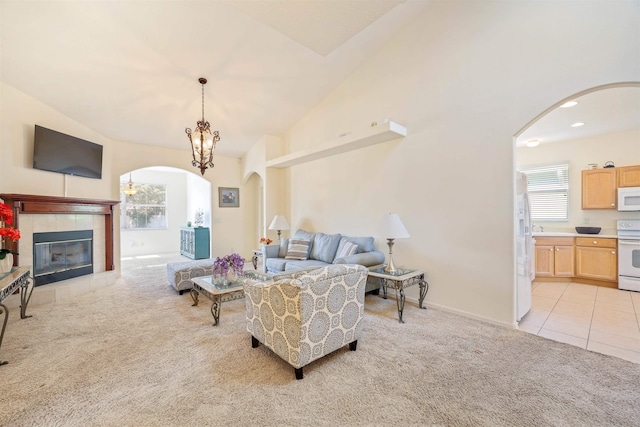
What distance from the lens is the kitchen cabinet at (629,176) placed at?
172 inches

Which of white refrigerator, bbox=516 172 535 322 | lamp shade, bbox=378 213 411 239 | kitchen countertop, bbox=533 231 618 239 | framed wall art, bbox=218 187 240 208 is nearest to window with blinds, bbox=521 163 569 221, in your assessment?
kitchen countertop, bbox=533 231 618 239

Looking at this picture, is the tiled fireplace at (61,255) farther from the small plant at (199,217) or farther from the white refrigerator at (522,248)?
the white refrigerator at (522,248)

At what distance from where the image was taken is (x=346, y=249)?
4215mm

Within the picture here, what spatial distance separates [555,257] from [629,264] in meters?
0.88

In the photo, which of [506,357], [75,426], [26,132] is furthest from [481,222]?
[26,132]

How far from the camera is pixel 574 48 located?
8.61 feet

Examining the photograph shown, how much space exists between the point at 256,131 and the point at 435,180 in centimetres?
401

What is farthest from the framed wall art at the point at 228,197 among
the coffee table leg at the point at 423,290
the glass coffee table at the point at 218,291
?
the coffee table leg at the point at 423,290

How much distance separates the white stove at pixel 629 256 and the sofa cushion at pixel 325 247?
443cm

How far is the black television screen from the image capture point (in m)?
3.95

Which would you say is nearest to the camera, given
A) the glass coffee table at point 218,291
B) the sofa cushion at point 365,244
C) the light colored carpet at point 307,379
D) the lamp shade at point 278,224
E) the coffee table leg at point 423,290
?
the light colored carpet at point 307,379

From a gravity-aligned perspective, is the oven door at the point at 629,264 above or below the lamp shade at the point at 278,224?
below

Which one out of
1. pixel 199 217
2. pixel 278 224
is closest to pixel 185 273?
pixel 278 224

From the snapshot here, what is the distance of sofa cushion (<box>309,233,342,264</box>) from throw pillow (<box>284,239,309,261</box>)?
0.14 meters
